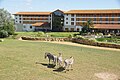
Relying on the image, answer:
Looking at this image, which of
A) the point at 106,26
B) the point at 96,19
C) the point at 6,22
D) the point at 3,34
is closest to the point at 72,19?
the point at 96,19

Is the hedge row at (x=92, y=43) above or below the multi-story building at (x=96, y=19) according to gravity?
below

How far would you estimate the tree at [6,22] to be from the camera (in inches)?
1846

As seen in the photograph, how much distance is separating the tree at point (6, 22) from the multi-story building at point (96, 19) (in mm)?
29313

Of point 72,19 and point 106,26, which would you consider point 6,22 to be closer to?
point 106,26

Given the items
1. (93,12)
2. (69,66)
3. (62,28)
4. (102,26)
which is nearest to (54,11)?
(62,28)

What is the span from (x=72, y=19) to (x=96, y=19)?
903 cm

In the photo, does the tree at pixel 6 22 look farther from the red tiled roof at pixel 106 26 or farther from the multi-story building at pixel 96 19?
the red tiled roof at pixel 106 26

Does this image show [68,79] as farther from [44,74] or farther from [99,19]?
[99,19]

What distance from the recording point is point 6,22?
47750 millimetres

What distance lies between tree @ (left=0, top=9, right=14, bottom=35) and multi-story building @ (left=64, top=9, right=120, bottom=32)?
29313mm

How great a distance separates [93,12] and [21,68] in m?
65.3

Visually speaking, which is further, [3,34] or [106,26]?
[106,26]

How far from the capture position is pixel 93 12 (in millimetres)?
75312

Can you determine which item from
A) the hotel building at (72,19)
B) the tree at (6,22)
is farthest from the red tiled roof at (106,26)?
the tree at (6,22)
